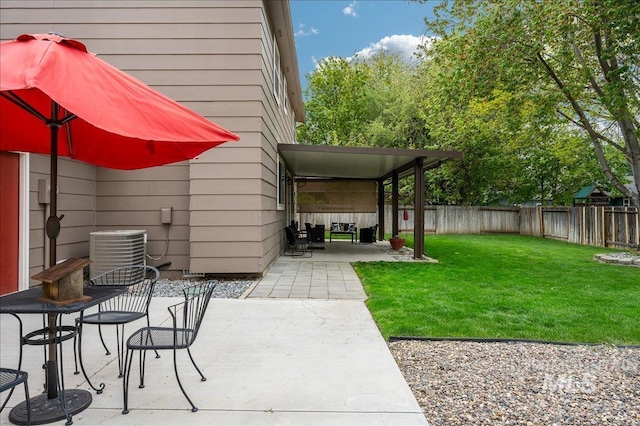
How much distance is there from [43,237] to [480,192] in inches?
780

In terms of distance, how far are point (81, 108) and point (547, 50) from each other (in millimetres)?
11619

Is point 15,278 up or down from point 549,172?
down

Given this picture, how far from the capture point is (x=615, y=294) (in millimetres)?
6109

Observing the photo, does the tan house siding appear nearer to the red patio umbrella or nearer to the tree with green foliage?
the red patio umbrella

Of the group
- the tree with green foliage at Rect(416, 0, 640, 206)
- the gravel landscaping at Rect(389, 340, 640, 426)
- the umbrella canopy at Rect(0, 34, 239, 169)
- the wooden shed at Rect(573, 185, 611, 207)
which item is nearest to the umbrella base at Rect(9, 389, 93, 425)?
the umbrella canopy at Rect(0, 34, 239, 169)

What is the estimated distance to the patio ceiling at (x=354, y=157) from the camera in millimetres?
8314

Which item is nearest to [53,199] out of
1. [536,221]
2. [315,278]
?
[315,278]

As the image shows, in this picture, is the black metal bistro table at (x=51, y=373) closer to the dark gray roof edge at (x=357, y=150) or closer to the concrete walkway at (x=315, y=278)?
the concrete walkway at (x=315, y=278)

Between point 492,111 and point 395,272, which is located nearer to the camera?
point 395,272

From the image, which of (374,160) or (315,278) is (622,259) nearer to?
(374,160)

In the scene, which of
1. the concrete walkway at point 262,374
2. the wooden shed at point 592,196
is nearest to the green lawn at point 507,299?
the concrete walkway at point 262,374

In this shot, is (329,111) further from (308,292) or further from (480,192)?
(308,292)

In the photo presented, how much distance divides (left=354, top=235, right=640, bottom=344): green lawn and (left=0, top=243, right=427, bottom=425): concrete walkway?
0.68 m

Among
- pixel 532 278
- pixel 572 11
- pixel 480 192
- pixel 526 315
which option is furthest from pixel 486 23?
pixel 480 192
